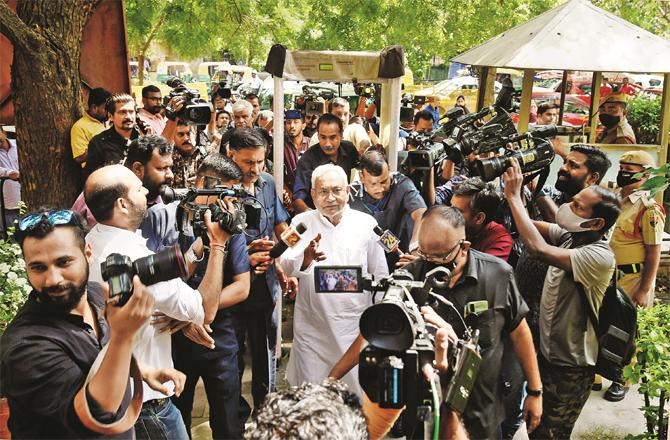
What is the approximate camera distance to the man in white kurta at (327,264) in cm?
361

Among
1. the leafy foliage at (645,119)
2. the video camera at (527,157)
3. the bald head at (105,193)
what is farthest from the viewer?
the leafy foliage at (645,119)

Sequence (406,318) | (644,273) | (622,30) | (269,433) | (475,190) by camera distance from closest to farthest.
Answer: (269,433), (406,318), (475,190), (644,273), (622,30)

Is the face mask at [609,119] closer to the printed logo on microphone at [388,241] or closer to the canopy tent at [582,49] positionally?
the canopy tent at [582,49]

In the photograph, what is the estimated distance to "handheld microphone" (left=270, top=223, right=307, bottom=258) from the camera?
3.38m

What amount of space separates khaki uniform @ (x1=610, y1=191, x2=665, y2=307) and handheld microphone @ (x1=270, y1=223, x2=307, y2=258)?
A: 2296mm

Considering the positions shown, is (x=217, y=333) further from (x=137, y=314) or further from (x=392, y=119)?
(x=392, y=119)

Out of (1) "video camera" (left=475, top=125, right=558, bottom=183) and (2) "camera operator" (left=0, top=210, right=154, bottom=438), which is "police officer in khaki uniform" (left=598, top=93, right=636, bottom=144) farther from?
(2) "camera operator" (left=0, top=210, right=154, bottom=438)

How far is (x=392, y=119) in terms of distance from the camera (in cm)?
519

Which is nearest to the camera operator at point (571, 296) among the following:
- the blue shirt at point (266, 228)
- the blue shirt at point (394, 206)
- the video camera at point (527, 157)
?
the video camera at point (527, 157)

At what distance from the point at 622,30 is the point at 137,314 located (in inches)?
242

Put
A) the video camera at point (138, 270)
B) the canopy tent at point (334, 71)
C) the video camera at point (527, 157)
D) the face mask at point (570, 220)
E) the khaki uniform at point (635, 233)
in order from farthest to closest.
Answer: the canopy tent at point (334, 71), the khaki uniform at point (635, 233), the video camera at point (527, 157), the face mask at point (570, 220), the video camera at point (138, 270)

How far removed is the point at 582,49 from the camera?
6.16m

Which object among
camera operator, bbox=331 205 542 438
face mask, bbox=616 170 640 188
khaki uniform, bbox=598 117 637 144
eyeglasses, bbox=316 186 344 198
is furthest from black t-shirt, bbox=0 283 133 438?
khaki uniform, bbox=598 117 637 144

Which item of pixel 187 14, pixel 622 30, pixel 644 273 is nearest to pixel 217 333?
pixel 644 273
